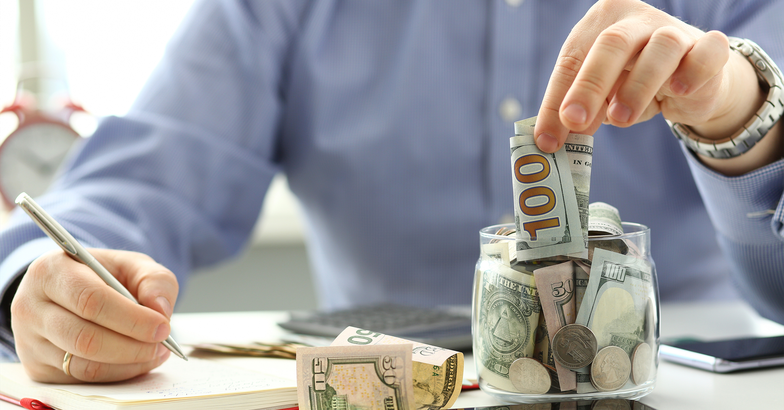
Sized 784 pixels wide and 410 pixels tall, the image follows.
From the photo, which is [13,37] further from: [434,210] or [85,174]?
[434,210]

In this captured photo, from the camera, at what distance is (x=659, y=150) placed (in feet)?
3.84

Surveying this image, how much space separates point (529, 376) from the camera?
45 cm

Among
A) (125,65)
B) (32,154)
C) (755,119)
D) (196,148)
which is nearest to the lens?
(755,119)

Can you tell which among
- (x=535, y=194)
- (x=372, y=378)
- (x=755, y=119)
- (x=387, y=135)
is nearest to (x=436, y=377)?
(x=372, y=378)

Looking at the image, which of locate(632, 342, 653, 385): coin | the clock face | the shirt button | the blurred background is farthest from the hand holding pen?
the blurred background

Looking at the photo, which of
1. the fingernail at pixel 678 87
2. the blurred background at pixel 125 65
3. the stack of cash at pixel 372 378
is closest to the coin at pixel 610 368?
the stack of cash at pixel 372 378

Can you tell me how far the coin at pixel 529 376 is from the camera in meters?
0.45

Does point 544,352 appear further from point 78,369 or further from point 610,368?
point 78,369

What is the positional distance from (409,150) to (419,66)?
16cm

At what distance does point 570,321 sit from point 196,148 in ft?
2.85

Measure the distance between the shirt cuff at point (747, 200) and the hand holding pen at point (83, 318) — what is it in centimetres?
58

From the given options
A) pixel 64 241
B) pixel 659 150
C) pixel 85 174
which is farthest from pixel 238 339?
pixel 659 150

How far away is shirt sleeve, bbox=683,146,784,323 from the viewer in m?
0.70

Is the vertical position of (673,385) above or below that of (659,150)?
below
